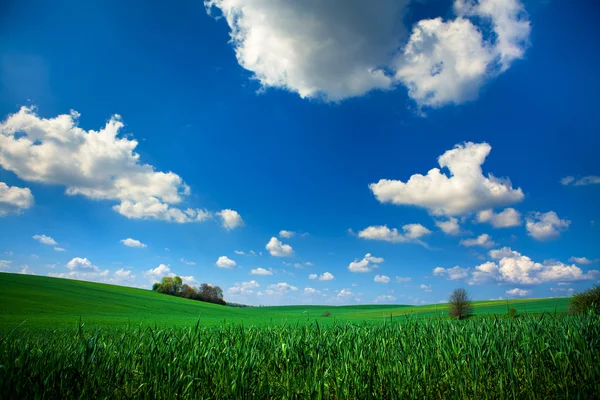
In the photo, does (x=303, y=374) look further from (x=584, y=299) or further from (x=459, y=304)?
(x=459, y=304)

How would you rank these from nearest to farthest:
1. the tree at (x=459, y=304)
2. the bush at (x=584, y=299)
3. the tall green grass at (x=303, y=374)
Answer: the tall green grass at (x=303, y=374) < the bush at (x=584, y=299) < the tree at (x=459, y=304)

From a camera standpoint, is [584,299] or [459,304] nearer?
[584,299]

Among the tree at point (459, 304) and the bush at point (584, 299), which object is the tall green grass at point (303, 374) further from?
the tree at point (459, 304)

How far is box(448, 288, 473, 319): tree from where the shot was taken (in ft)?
116

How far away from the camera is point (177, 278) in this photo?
102188mm

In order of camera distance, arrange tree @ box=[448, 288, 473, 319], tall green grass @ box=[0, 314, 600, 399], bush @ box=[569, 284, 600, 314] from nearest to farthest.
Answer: tall green grass @ box=[0, 314, 600, 399]
bush @ box=[569, 284, 600, 314]
tree @ box=[448, 288, 473, 319]

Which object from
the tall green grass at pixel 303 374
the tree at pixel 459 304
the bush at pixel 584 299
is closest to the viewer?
the tall green grass at pixel 303 374

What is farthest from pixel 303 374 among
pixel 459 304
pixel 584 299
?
pixel 459 304

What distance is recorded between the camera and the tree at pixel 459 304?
35250 mm

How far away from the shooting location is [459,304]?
35688 mm

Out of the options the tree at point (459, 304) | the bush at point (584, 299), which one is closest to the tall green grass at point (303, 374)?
the bush at point (584, 299)

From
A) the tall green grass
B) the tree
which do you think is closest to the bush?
the tree

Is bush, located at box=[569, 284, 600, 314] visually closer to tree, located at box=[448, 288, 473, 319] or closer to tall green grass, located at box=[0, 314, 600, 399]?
tree, located at box=[448, 288, 473, 319]

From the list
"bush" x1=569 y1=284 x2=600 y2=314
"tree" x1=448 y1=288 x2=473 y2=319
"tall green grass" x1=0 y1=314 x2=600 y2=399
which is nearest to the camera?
"tall green grass" x1=0 y1=314 x2=600 y2=399
